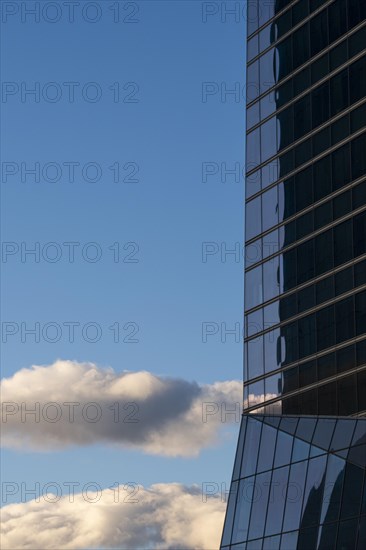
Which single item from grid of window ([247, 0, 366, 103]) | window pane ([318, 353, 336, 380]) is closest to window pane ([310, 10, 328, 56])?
grid of window ([247, 0, 366, 103])

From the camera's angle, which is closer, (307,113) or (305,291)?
(305,291)

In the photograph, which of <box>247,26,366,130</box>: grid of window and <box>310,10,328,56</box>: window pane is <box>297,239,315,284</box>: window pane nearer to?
<box>247,26,366,130</box>: grid of window

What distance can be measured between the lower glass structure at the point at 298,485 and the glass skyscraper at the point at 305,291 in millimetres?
75

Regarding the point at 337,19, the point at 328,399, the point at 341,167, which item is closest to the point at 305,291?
the point at 328,399

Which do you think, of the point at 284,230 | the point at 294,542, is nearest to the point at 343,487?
the point at 294,542

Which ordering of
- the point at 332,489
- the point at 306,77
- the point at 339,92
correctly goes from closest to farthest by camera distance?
the point at 332,489 < the point at 339,92 < the point at 306,77

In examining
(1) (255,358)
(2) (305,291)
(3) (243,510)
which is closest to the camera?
(2) (305,291)

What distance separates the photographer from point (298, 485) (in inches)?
2429

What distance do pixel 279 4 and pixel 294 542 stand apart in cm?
3117

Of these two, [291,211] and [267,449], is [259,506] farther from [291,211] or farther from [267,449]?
[291,211]

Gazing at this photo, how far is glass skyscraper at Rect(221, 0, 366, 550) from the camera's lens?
59656 mm

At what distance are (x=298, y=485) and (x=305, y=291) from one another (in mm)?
10235

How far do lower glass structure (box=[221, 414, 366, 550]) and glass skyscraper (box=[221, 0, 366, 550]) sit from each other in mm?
75

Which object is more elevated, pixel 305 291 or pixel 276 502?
pixel 305 291
